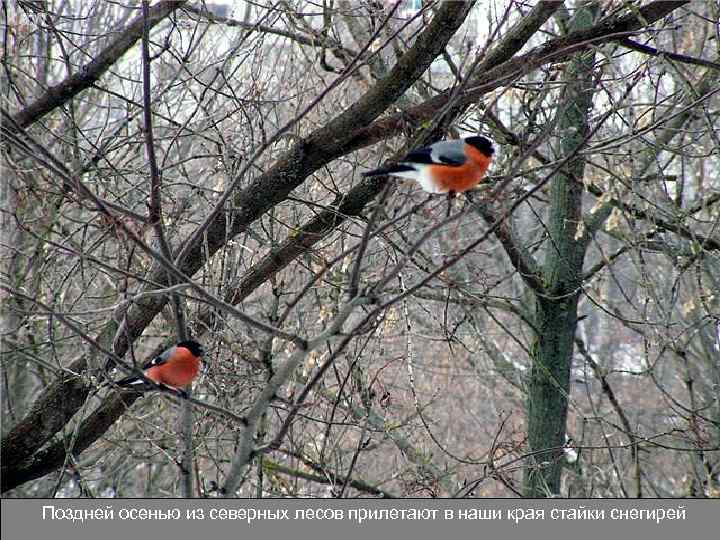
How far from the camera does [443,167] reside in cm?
282

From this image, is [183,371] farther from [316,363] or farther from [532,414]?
[532,414]

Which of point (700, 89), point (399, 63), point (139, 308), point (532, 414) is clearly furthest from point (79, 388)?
point (700, 89)

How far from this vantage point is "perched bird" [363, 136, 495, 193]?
8.89ft

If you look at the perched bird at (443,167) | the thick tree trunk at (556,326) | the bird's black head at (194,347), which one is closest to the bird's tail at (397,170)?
the perched bird at (443,167)

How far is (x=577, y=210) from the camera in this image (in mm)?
5566

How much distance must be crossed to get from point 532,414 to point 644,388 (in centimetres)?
773

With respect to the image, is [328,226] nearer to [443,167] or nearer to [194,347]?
[194,347]

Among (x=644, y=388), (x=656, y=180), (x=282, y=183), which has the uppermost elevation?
(x=644, y=388)

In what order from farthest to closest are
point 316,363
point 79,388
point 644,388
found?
point 644,388, point 316,363, point 79,388

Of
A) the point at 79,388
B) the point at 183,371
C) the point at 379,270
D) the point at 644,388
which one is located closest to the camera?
the point at 183,371

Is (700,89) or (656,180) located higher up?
(700,89)

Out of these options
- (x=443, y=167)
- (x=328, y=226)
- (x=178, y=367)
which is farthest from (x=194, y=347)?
(x=443, y=167)
